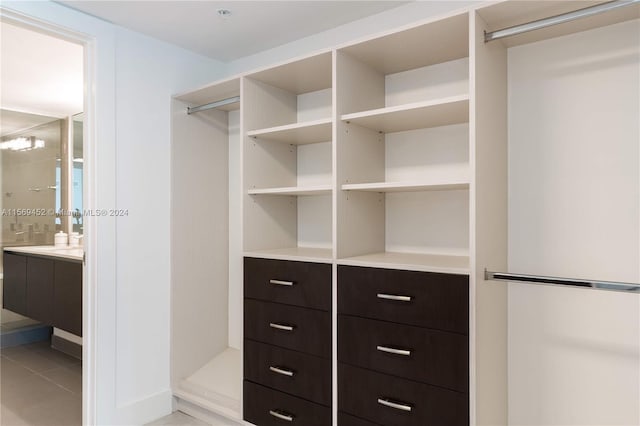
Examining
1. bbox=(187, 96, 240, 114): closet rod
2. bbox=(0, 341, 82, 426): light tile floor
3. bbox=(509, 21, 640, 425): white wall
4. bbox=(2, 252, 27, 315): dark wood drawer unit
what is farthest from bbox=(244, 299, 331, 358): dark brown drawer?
bbox=(2, 252, 27, 315): dark wood drawer unit

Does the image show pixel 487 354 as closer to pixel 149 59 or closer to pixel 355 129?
pixel 355 129

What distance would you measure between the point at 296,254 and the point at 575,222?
1.27m

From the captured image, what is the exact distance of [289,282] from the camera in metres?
2.07

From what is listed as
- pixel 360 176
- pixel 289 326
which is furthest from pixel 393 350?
pixel 360 176

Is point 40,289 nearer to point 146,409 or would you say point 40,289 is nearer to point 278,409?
point 146,409

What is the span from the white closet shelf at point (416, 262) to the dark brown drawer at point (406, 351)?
0.77 feet

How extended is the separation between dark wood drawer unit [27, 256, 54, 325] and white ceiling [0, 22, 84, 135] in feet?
4.61

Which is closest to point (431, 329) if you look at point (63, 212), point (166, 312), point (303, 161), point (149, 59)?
point (303, 161)

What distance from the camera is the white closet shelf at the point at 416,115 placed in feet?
5.52

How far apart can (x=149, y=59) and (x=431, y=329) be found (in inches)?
86.2

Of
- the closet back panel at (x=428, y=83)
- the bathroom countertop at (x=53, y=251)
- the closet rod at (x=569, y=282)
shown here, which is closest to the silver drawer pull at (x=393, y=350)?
the closet rod at (x=569, y=282)

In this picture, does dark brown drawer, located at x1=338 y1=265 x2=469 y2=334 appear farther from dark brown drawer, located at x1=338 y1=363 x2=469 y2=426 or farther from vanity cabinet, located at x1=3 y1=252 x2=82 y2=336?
vanity cabinet, located at x1=3 y1=252 x2=82 y2=336

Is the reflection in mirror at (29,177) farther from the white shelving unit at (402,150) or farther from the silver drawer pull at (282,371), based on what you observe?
the white shelving unit at (402,150)

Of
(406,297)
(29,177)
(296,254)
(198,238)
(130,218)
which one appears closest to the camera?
(406,297)
